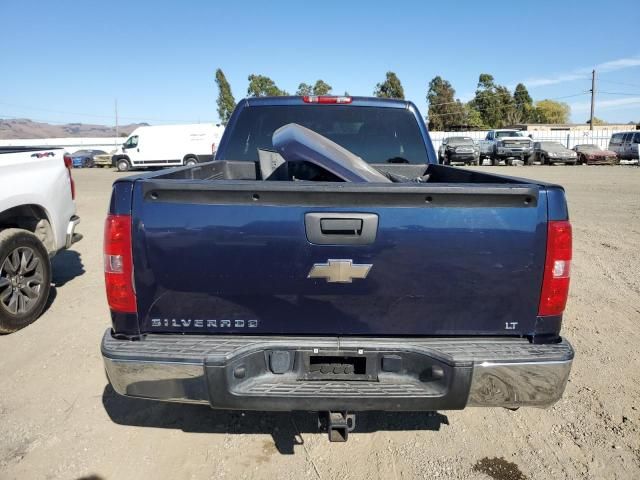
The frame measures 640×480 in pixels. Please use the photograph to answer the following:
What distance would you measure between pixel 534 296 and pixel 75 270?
625 cm

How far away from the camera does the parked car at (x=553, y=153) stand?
30891 mm

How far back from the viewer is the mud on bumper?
7.15ft

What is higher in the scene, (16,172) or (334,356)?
(16,172)

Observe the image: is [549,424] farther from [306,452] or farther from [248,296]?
[248,296]

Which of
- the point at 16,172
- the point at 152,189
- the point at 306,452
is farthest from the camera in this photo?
the point at 16,172

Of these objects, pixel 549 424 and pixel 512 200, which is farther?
pixel 549 424

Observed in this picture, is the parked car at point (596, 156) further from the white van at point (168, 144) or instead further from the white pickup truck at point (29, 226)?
the white pickup truck at point (29, 226)

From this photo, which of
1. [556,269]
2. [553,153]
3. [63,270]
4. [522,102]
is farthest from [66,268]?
[522,102]

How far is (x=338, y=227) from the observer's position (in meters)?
2.18

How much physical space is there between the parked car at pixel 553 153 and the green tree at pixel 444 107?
46.6 m

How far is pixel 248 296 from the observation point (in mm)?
2250

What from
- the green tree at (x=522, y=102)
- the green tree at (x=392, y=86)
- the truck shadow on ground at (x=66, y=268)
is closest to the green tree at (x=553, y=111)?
the green tree at (x=522, y=102)

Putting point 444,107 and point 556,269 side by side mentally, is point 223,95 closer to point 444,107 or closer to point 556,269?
point 444,107

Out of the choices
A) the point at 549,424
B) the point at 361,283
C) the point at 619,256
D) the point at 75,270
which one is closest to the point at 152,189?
the point at 361,283
